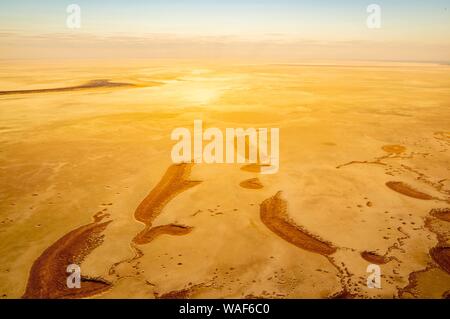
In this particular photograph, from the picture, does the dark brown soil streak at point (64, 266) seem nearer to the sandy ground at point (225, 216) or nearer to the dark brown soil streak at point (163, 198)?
the sandy ground at point (225, 216)

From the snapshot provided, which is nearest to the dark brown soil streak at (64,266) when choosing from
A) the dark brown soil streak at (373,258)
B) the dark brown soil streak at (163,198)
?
the dark brown soil streak at (163,198)

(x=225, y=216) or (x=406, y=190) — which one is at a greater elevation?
(x=406, y=190)

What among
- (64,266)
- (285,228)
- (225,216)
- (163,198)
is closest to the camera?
(64,266)

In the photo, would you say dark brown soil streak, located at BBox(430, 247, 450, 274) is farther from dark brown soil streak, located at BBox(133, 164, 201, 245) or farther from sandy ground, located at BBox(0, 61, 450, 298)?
dark brown soil streak, located at BBox(133, 164, 201, 245)

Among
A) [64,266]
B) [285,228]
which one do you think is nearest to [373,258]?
[285,228]

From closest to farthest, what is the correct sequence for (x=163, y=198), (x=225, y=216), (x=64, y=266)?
(x=64, y=266), (x=225, y=216), (x=163, y=198)

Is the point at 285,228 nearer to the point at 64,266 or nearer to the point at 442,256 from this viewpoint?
the point at 442,256

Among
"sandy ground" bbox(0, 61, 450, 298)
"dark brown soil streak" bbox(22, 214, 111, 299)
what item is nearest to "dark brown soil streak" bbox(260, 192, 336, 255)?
"sandy ground" bbox(0, 61, 450, 298)
